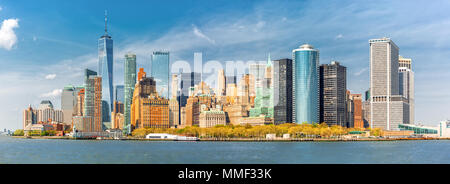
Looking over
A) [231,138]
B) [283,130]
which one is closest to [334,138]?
[283,130]
